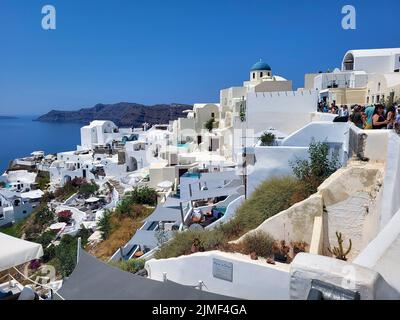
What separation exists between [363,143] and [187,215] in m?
6.58

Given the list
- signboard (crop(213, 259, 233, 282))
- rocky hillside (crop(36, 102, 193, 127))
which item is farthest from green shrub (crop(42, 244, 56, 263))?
rocky hillside (crop(36, 102, 193, 127))

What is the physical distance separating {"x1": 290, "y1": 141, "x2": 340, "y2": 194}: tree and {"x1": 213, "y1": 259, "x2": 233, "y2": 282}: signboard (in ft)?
12.3

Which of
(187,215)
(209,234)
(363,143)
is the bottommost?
(187,215)

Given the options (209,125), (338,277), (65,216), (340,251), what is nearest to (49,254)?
(65,216)

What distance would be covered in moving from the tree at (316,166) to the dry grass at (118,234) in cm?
741

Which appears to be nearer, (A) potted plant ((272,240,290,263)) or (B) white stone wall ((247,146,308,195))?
(A) potted plant ((272,240,290,263))

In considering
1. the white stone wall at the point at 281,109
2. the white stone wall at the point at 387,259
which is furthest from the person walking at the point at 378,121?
the white stone wall at the point at 281,109

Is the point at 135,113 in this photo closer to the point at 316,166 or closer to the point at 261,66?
the point at 261,66

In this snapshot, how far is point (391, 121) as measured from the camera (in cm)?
733

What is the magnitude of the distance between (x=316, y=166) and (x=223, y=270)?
4.70 m

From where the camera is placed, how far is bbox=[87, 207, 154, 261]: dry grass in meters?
12.1

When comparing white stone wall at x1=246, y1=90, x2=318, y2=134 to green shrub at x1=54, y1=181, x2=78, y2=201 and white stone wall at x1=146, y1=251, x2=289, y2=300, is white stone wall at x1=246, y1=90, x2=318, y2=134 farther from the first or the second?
green shrub at x1=54, y1=181, x2=78, y2=201
